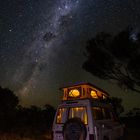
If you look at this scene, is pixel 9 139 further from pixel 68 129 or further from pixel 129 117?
pixel 129 117

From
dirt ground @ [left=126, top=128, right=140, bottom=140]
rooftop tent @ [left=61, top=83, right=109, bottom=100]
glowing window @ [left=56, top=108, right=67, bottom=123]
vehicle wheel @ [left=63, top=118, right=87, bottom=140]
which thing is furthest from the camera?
dirt ground @ [left=126, top=128, right=140, bottom=140]

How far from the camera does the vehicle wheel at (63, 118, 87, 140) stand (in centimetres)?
750

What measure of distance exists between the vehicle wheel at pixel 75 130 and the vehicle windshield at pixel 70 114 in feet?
1.43

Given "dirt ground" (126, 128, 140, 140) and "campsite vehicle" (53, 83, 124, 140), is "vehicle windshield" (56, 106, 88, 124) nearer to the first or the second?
"campsite vehicle" (53, 83, 124, 140)

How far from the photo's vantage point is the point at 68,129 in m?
7.67

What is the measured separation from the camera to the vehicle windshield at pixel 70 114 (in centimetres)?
808

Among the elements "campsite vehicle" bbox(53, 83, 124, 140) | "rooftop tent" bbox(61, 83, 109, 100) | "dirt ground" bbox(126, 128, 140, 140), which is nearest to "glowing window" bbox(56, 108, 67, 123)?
"campsite vehicle" bbox(53, 83, 124, 140)

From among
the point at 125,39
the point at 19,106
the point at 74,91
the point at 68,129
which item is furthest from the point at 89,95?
the point at 19,106

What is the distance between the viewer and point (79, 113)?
26.9ft

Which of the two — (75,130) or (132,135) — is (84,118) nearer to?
(75,130)

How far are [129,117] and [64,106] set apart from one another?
23351mm

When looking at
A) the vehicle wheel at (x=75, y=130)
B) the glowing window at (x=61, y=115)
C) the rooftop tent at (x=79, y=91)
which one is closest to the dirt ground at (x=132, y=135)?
the rooftop tent at (x=79, y=91)

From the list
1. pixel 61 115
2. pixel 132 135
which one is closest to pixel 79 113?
pixel 61 115

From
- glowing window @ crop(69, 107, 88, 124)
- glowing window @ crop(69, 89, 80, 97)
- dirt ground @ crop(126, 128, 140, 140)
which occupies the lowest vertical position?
glowing window @ crop(69, 107, 88, 124)
